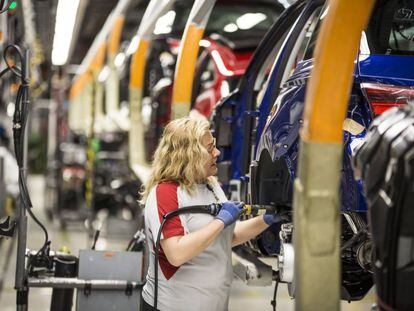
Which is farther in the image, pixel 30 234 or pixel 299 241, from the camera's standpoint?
pixel 30 234

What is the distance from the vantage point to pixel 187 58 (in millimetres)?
6207

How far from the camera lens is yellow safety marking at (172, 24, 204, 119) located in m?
6.14

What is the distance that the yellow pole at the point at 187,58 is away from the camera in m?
6.09

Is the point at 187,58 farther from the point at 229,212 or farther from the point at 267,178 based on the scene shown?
the point at 229,212

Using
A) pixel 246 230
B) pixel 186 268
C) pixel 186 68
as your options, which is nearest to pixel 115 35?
pixel 186 68

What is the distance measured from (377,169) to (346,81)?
14.2 inches

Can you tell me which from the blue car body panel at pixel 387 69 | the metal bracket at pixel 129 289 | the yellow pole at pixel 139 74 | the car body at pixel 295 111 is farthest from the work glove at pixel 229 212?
the yellow pole at pixel 139 74

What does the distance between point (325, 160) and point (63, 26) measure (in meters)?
7.37

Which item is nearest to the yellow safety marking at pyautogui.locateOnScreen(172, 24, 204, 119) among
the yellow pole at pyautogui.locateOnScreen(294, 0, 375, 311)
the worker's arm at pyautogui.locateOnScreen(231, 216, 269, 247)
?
the worker's arm at pyautogui.locateOnScreen(231, 216, 269, 247)

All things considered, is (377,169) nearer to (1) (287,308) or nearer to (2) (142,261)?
(2) (142,261)

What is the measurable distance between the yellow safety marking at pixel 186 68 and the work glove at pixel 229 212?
2.12 metres

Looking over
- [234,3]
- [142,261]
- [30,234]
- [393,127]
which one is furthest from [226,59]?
[30,234]

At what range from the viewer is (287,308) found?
8008 millimetres

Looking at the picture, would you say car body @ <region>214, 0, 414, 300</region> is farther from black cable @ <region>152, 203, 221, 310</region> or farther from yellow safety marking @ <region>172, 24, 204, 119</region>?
black cable @ <region>152, 203, 221, 310</region>
